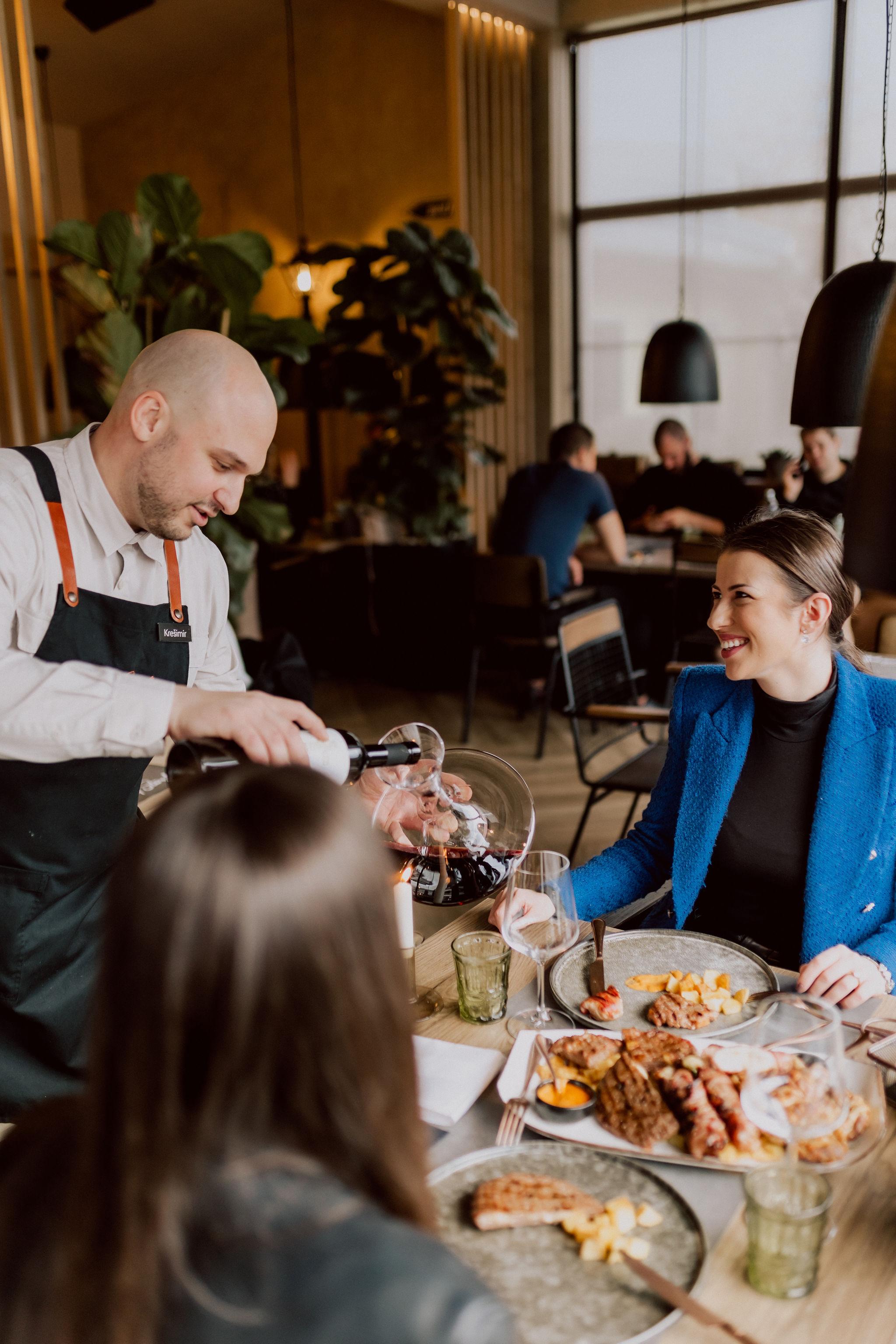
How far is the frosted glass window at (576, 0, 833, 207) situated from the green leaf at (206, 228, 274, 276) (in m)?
3.98

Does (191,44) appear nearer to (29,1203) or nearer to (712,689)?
(712,689)

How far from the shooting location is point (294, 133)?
8.12 meters

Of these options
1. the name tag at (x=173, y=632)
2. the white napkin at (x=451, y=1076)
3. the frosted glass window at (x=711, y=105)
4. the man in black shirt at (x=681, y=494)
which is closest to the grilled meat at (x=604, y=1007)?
the white napkin at (x=451, y=1076)

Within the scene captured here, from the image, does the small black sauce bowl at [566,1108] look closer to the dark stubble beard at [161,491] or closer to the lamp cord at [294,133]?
the dark stubble beard at [161,491]

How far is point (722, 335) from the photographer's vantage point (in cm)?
704

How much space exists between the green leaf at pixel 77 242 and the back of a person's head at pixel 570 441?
2.26 metres

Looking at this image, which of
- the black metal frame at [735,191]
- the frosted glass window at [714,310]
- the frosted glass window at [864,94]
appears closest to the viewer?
the frosted glass window at [864,94]

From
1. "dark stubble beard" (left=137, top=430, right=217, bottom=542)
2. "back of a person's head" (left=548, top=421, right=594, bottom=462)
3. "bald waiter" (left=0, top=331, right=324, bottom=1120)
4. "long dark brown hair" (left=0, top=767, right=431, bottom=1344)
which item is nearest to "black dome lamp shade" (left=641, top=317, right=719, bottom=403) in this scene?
"back of a person's head" (left=548, top=421, right=594, bottom=462)

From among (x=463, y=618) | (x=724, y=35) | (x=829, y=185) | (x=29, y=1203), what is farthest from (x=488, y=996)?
(x=724, y=35)

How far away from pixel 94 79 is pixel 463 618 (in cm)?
560

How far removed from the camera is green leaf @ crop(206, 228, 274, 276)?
150 inches

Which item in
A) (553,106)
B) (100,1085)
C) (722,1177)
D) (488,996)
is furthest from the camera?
(553,106)

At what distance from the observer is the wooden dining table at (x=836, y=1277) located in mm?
844

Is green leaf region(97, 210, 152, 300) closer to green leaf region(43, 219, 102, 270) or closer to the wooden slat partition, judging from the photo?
green leaf region(43, 219, 102, 270)
